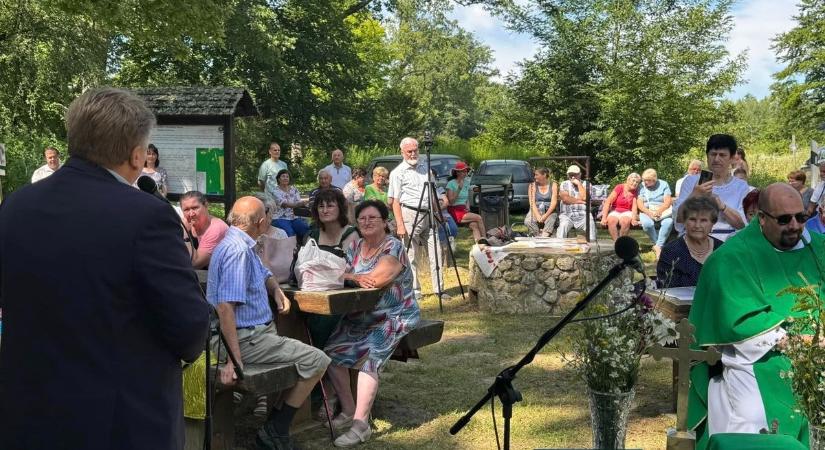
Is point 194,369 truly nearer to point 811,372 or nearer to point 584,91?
point 811,372

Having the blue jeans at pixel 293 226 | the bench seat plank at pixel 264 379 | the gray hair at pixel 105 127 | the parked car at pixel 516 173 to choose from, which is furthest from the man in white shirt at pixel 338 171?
the gray hair at pixel 105 127

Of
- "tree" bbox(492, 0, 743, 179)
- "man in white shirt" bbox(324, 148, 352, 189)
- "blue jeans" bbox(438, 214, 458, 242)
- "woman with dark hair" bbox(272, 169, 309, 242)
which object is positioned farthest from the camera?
"tree" bbox(492, 0, 743, 179)

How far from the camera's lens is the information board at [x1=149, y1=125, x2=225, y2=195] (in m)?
8.82

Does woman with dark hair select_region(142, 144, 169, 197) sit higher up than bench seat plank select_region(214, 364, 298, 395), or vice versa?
woman with dark hair select_region(142, 144, 169, 197)

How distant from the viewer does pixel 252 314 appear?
4949mm

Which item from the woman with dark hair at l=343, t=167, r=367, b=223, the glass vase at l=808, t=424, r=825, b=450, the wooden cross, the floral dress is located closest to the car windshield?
the woman with dark hair at l=343, t=167, r=367, b=223

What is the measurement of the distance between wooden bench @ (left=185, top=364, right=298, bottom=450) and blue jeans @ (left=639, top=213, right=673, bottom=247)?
28.6 feet

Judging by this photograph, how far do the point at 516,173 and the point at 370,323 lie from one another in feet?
52.8

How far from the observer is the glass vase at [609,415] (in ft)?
12.6

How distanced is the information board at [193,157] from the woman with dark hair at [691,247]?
4.81 m

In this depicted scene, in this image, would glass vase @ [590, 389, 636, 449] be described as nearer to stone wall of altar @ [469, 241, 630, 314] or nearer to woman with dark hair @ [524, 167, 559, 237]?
stone wall of altar @ [469, 241, 630, 314]

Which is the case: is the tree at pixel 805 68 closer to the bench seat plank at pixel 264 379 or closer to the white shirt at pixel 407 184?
the white shirt at pixel 407 184

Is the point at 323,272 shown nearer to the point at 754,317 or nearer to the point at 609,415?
the point at 609,415

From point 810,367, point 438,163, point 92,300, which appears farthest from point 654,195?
point 92,300
